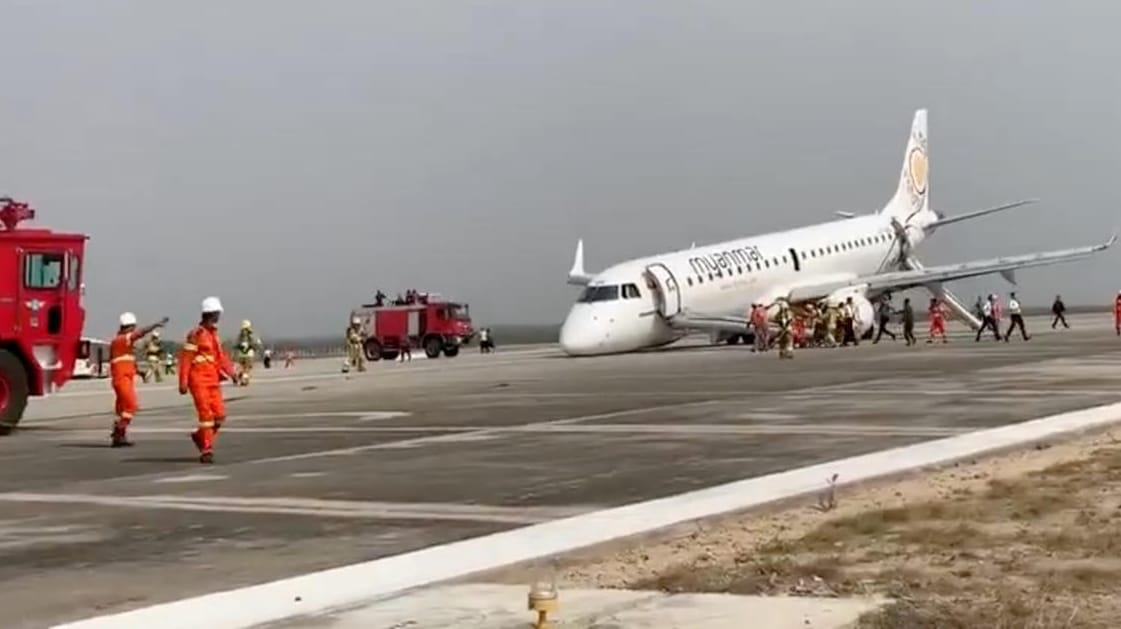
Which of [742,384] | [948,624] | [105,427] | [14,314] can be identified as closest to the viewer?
[948,624]

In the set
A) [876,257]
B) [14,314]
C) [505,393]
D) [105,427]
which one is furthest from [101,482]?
[876,257]

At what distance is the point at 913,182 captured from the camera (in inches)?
2527

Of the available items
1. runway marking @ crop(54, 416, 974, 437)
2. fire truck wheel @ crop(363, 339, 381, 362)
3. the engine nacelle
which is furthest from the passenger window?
fire truck wheel @ crop(363, 339, 381, 362)

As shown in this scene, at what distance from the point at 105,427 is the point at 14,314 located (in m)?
2.99

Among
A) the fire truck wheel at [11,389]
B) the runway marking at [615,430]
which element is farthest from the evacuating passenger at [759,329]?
the fire truck wheel at [11,389]

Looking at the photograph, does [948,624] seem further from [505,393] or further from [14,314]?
[505,393]

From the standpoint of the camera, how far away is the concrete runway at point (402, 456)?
10.1 metres

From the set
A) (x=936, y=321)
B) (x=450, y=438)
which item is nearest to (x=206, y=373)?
(x=450, y=438)

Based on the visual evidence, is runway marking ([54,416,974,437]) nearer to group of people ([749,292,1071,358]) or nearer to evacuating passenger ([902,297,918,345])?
group of people ([749,292,1071,358])

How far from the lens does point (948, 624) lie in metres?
6.90

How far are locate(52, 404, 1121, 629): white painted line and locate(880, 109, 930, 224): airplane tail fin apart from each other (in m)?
49.5

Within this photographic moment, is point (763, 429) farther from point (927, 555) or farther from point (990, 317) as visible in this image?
point (990, 317)

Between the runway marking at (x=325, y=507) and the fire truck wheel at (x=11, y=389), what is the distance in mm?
7824

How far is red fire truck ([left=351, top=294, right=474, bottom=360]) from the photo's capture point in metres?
67.3
